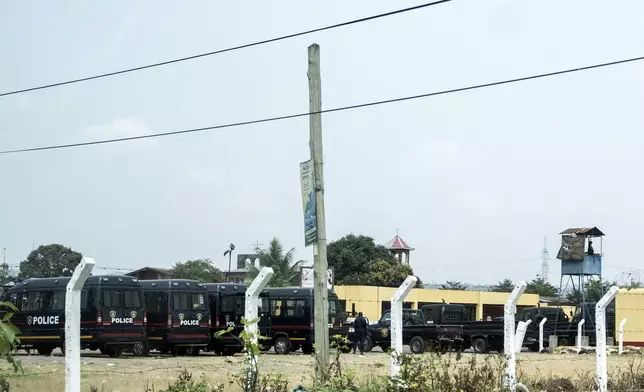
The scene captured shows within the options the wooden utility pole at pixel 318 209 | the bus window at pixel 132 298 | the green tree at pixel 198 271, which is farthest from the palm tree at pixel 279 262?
the wooden utility pole at pixel 318 209

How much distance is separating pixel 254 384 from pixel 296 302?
22987 millimetres

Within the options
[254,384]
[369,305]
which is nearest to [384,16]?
[254,384]

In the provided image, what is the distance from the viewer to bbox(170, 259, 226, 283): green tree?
260ft

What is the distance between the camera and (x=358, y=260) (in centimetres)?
8575

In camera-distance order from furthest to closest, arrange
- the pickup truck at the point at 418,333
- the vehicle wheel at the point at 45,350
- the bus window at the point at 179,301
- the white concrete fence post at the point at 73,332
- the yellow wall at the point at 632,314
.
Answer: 1. the yellow wall at the point at 632,314
2. the pickup truck at the point at 418,333
3. the bus window at the point at 179,301
4. the vehicle wheel at the point at 45,350
5. the white concrete fence post at the point at 73,332

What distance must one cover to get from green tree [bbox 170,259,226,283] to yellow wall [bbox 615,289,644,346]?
1730 inches

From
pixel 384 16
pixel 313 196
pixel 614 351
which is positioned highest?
pixel 384 16

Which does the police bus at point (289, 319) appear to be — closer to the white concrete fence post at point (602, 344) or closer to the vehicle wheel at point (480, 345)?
the vehicle wheel at point (480, 345)

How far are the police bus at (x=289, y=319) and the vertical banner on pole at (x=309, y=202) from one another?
58.5 ft

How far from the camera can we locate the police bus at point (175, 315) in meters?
30.2

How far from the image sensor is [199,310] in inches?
1216

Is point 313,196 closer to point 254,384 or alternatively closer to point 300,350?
point 254,384

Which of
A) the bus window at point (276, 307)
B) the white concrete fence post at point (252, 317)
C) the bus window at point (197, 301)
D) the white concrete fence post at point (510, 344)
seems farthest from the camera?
the bus window at point (276, 307)

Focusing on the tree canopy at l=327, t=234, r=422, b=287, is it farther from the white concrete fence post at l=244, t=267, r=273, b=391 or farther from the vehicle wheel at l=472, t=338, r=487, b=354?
the white concrete fence post at l=244, t=267, r=273, b=391
